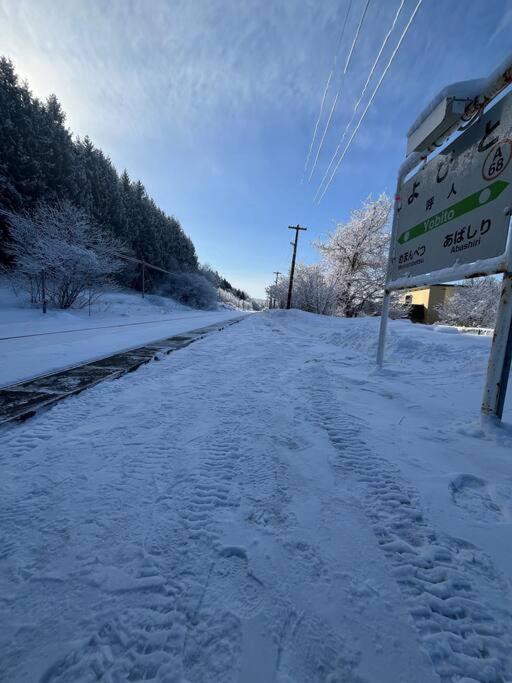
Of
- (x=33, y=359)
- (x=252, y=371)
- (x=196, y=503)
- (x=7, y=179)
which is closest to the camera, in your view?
(x=196, y=503)

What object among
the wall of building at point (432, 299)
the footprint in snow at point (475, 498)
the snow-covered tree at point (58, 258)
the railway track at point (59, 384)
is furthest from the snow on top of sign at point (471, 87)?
the wall of building at point (432, 299)

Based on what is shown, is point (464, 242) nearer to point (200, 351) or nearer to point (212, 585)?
point (212, 585)

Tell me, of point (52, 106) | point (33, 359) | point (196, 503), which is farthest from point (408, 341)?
point (52, 106)

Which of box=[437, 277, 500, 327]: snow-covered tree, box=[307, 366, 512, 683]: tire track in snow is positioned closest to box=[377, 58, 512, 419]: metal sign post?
box=[307, 366, 512, 683]: tire track in snow

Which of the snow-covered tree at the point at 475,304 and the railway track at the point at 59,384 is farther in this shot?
the snow-covered tree at the point at 475,304

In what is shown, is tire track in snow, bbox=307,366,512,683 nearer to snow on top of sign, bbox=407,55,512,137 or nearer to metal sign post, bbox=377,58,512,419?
metal sign post, bbox=377,58,512,419

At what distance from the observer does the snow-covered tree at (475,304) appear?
2470 cm

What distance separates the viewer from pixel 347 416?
2711mm

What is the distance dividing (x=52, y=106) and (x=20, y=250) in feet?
64.3

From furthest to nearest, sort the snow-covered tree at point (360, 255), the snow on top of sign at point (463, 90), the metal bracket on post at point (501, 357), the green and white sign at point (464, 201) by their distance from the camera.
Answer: the snow-covered tree at point (360, 255), the snow on top of sign at point (463, 90), the green and white sign at point (464, 201), the metal bracket on post at point (501, 357)

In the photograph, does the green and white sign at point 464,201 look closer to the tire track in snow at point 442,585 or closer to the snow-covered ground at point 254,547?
the snow-covered ground at point 254,547

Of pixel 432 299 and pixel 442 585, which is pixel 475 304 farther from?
pixel 442 585

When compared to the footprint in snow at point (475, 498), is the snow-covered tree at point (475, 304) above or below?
above

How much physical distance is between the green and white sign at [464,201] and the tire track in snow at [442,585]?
2.34 m
